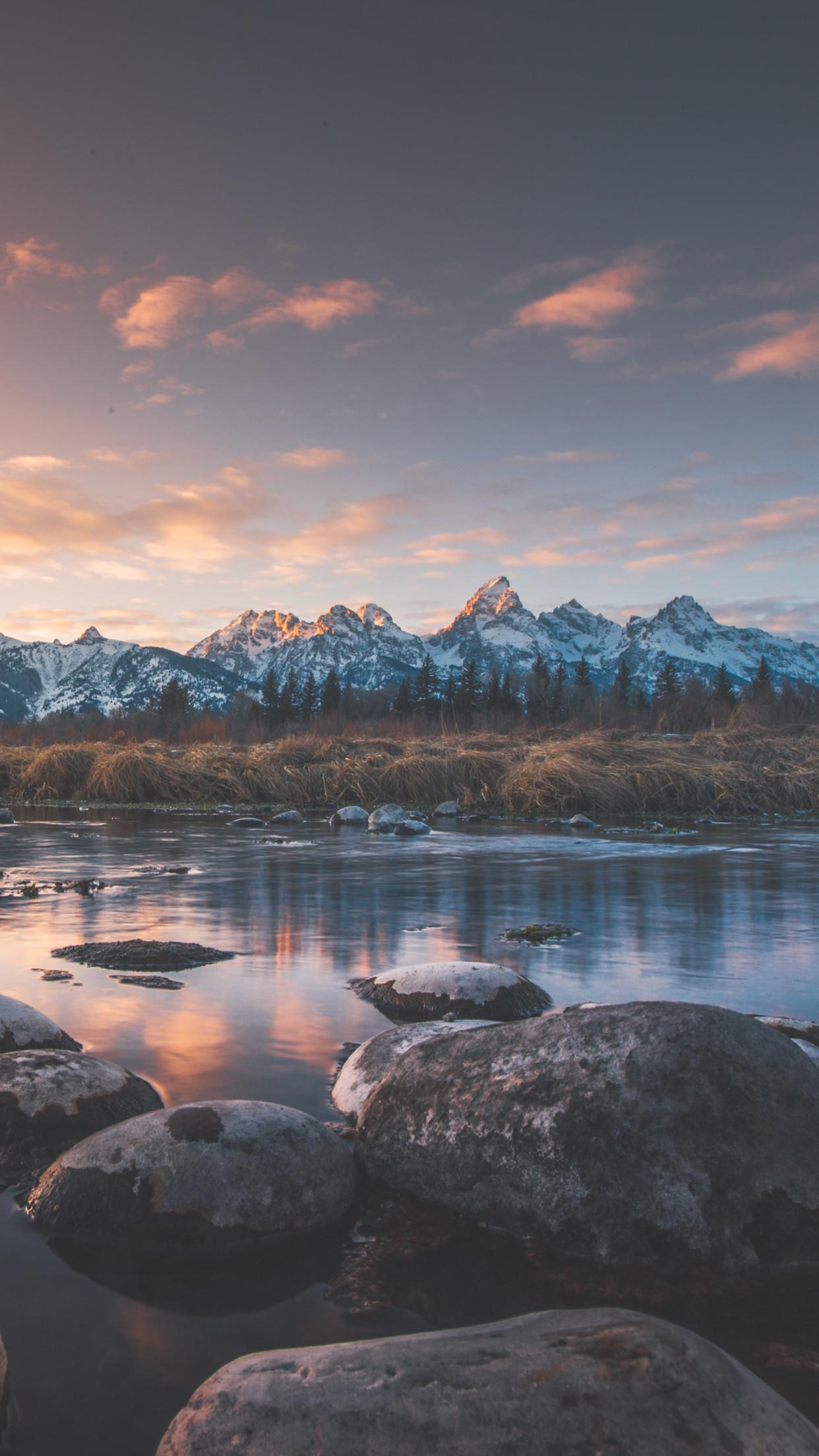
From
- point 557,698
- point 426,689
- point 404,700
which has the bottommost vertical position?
point 557,698

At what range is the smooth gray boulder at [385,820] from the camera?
43.4ft

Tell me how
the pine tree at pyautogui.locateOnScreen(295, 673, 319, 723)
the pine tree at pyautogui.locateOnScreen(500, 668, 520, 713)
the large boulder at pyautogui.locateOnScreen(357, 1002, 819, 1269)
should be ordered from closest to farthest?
the large boulder at pyautogui.locateOnScreen(357, 1002, 819, 1269) < the pine tree at pyautogui.locateOnScreen(500, 668, 520, 713) < the pine tree at pyautogui.locateOnScreen(295, 673, 319, 723)

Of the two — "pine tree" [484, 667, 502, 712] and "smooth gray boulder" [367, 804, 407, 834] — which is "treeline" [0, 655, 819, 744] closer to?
"pine tree" [484, 667, 502, 712]

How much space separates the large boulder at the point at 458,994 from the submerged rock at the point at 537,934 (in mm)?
1472

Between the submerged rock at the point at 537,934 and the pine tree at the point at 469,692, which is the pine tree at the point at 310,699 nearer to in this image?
the pine tree at the point at 469,692

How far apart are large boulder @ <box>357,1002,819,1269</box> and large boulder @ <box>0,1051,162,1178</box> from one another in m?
0.75

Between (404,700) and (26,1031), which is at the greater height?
(404,700)

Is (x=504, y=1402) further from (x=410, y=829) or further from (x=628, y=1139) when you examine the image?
(x=410, y=829)

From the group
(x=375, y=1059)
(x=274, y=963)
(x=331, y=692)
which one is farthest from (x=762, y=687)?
(x=331, y=692)

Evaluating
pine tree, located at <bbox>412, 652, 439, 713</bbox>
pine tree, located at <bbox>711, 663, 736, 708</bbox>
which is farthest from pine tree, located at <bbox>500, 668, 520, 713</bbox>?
pine tree, located at <bbox>711, 663, 736, 708</bbox>

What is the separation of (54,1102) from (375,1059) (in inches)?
38.3

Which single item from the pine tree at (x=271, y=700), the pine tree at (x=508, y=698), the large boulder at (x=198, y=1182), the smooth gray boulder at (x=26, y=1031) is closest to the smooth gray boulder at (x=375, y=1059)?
the large boulder at (x=198, y=1182)

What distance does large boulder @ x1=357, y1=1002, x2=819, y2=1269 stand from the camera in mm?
2086

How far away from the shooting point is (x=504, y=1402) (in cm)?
133
